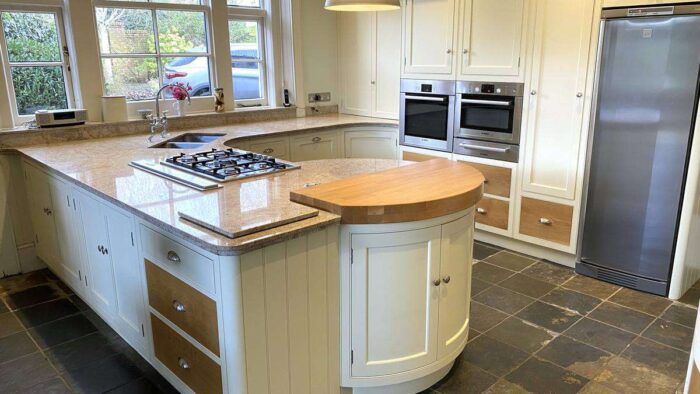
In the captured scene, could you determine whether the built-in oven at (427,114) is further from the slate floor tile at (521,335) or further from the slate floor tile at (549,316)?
the slate floor tile at (521,335)

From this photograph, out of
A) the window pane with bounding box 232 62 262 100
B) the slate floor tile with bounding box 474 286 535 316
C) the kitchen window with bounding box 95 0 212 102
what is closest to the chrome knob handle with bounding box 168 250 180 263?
the slate floor tile with bounding box 474 286 535 316

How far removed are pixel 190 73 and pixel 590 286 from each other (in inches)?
137

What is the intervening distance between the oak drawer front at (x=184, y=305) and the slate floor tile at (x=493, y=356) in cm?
129

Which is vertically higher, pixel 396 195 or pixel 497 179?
pixel 396 195

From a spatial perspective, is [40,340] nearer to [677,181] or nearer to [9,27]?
[9,27]

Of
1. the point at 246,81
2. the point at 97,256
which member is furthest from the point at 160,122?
the point at 97,256

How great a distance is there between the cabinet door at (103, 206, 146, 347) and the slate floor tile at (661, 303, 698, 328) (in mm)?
2760

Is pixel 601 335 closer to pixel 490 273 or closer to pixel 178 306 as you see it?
pixel 490 273

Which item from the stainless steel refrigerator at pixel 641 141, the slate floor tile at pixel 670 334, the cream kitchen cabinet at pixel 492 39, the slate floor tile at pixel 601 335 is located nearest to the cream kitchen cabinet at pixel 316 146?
the cream kitchen cabinet at pixel 492 39

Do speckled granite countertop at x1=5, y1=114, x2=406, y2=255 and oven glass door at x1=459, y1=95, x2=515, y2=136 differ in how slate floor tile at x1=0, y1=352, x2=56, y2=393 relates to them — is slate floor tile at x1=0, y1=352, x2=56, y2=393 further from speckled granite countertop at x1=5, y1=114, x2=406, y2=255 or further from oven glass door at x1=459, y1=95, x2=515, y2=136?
oven glass door at x1=459, y1=95, x2=515, y2=136

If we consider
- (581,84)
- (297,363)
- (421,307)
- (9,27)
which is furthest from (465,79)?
(9,27)

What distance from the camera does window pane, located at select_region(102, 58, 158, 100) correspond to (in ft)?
12.9

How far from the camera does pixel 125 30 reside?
3.96 m

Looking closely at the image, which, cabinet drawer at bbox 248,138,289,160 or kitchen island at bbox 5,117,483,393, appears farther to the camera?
cabinet drawer at bbox 248,138,289,160
